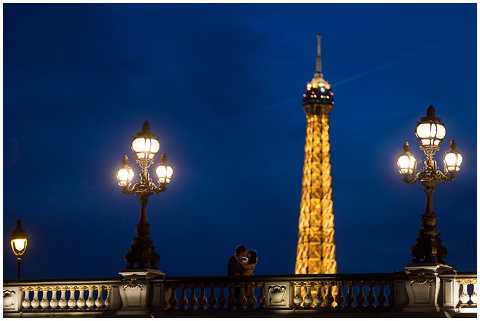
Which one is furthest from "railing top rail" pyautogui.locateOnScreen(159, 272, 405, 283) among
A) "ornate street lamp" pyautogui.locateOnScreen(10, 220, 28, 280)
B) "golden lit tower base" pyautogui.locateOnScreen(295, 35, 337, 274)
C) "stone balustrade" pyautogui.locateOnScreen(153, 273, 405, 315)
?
"golden lit tower base" pyautogui.locateOnScreen(295, 35, 337, 274)

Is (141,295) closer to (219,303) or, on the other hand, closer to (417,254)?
(219,303)

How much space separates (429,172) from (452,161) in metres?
1.09

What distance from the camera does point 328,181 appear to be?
101125 millimetres

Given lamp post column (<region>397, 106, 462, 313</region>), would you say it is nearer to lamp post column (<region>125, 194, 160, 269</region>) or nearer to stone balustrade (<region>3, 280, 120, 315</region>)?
lamp post column (<region>125, 194, 160, 269</region>)

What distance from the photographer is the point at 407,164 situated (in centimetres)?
2675

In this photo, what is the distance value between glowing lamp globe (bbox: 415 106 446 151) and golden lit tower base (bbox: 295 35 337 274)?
64.4 meters

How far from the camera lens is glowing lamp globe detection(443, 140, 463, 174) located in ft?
87.2

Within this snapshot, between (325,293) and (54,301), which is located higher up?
(325,293)

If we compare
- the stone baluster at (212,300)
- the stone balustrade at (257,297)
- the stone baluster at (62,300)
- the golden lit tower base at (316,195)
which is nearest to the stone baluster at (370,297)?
the stone balustrade at (257,297)

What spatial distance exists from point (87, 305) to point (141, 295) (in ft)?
4.41

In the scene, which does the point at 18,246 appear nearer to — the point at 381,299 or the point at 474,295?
Result: the point at 381,299

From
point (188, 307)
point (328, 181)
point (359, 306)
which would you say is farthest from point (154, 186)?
point (328, 181)

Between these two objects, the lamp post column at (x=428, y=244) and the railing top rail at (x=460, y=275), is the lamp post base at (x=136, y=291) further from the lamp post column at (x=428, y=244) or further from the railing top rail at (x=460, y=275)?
the railing top rail at (x=460, y=275)

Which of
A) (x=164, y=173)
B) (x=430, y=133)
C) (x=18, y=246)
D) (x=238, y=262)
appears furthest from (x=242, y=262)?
(x=18, y=246)
